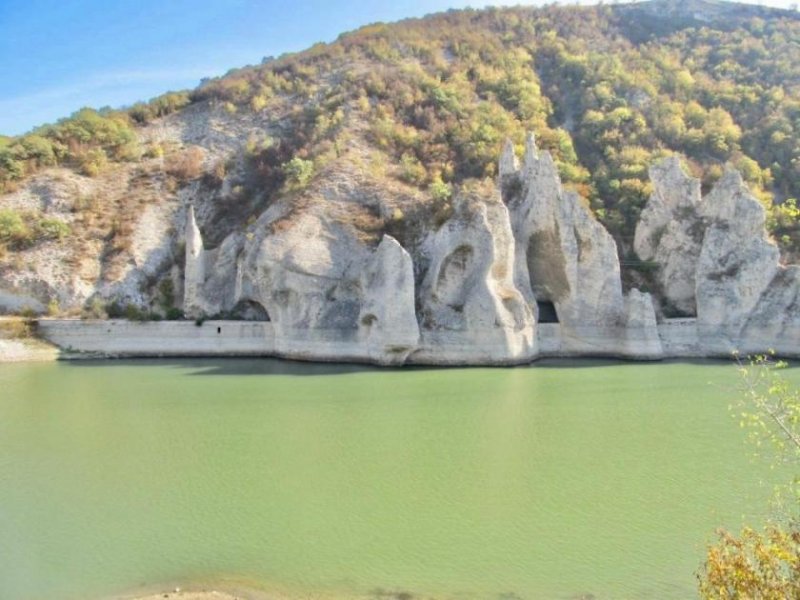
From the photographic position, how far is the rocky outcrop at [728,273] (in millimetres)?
30750

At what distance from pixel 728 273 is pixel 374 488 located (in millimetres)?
25247

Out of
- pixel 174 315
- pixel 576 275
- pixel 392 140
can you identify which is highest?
pixel 392 140

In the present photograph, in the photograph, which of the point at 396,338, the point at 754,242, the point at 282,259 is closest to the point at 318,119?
the point at 282,259

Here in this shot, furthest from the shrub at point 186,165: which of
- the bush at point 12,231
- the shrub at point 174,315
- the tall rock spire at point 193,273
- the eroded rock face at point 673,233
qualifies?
the eroded rock face at point 673,233

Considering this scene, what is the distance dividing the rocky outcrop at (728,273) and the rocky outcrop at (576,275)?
3.67 metres

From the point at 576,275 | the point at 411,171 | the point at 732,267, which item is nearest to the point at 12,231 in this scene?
the point at 411,171

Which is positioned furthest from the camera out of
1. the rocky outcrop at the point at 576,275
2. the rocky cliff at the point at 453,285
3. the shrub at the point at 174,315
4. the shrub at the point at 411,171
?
the shrub at the point at 411,171

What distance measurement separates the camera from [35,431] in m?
18.5

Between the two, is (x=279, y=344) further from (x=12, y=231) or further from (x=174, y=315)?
(x=12, y=231)

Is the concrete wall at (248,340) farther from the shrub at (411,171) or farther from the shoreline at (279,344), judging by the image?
the shrub at (411,171)

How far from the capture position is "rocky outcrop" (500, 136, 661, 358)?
30.5m

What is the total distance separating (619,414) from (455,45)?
2024 inches

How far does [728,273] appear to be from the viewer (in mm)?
31734

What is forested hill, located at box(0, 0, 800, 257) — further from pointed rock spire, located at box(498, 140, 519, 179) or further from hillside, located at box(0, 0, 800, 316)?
pointed rock spire, located at box(498, 140, 519, 179)
